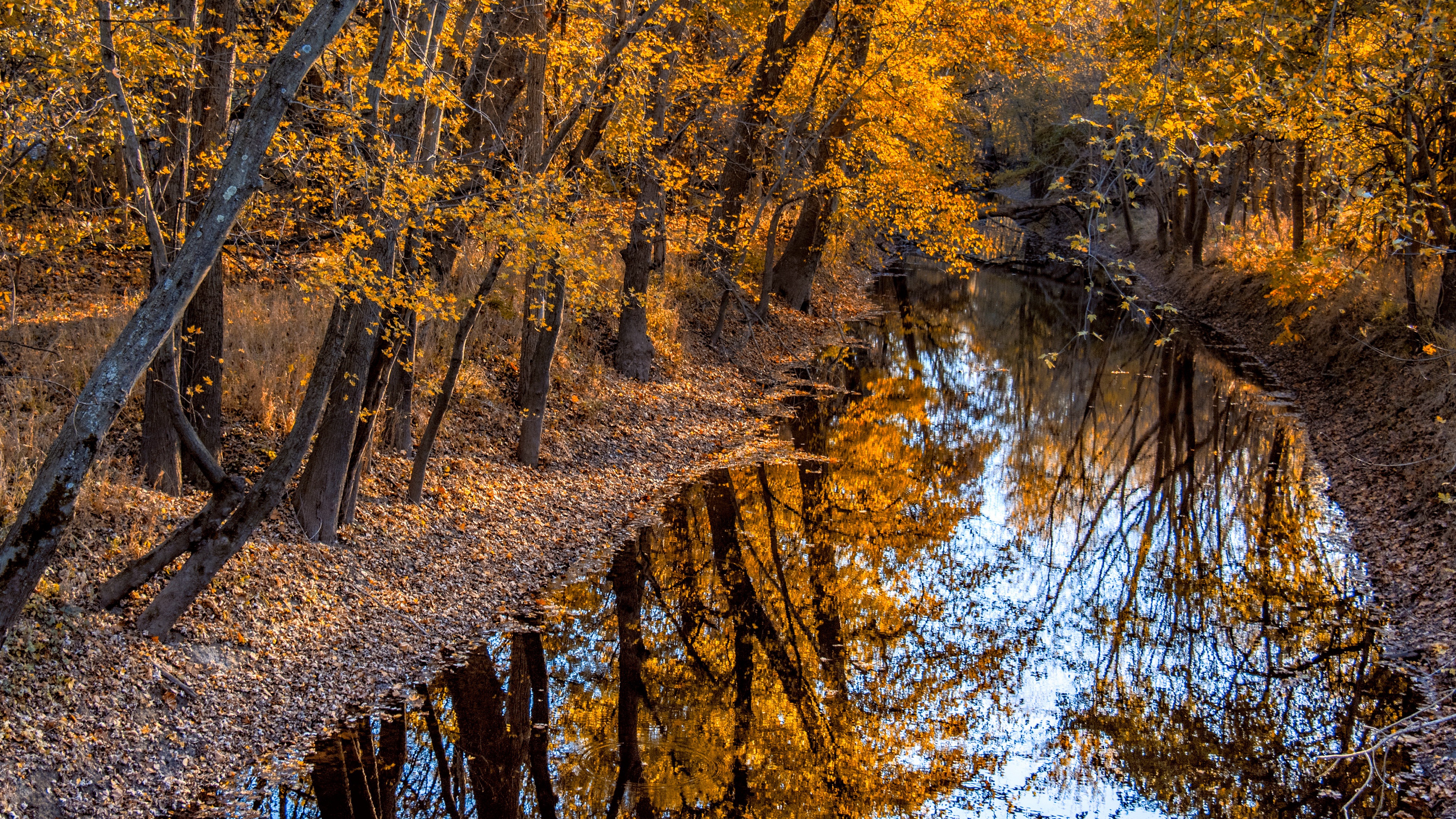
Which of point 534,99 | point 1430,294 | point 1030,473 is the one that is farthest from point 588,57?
point 1430,294

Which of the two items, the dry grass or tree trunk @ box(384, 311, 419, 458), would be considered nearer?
the dry grass

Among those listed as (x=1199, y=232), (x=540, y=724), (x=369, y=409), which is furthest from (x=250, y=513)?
(x=1199, y=232)

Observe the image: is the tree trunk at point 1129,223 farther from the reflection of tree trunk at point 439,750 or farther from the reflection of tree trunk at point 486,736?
the reflection of tree trunk at point 439,750

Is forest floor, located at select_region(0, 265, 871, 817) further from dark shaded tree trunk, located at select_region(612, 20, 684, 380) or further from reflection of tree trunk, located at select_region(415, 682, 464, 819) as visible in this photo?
dark shaded tree trunk, located at select_region(612, 20, 684, 380)

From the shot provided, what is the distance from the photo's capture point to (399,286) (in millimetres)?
8203

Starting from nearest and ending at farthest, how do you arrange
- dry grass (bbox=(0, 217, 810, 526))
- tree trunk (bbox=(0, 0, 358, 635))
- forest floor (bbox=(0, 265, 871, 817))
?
tree trunk (bbox=(0, 0, 358, 635)) → forest floor (bbox=(0, 265, 871, 817)) → dry grass (bbox=(0, 217, 810, 526))

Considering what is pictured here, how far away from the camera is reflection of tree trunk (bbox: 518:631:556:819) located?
705cm

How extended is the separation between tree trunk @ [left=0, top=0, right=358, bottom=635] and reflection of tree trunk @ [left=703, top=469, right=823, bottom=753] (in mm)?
5907

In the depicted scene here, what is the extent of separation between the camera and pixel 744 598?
11.0m

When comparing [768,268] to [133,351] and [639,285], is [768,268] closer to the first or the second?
[639,285]

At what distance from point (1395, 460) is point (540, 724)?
13057mm

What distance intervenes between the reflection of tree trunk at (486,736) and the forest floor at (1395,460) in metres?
6.72

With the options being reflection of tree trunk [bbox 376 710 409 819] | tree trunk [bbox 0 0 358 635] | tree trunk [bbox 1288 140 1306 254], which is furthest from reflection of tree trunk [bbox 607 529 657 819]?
tree trunk [bbox 1288 140 1306 254]

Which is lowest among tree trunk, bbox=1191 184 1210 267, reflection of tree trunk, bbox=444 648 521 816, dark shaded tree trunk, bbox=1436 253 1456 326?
reflection of tree trunk, bbox=444 648 521 816
